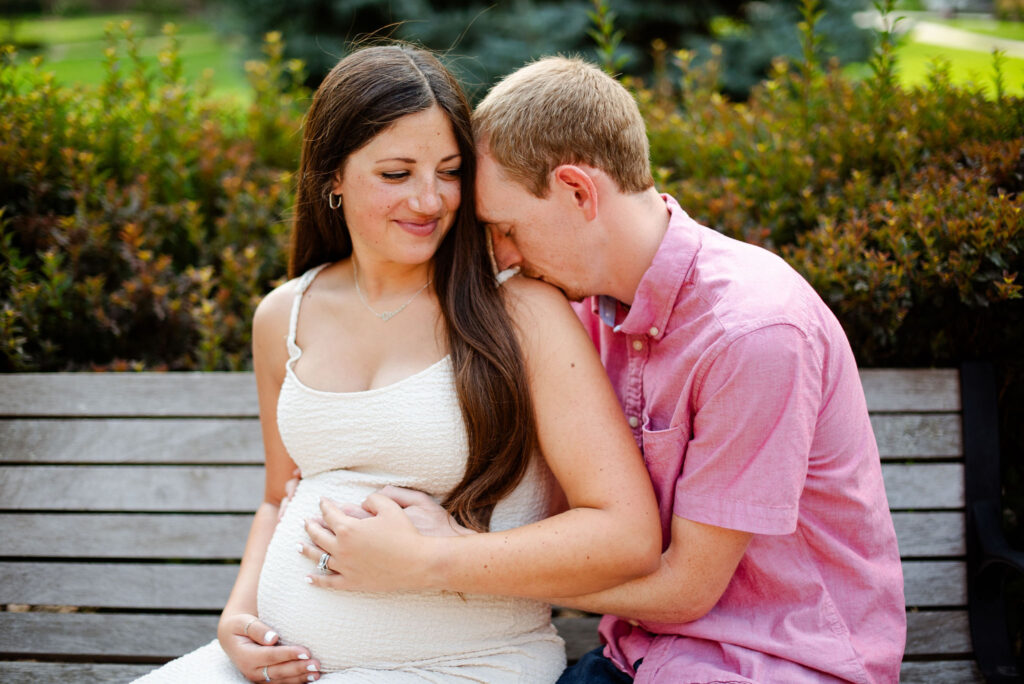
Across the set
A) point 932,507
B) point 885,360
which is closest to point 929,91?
point 885,360

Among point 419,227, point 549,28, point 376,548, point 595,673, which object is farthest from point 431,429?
point 549,28

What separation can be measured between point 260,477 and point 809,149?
236 cm

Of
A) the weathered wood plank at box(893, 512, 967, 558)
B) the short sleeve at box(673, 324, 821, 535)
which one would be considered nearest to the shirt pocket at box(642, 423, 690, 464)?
the short sleeve at box(673, 324, 821, 535)

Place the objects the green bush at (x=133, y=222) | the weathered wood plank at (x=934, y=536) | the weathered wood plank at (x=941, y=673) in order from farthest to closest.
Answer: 1. the green bush at (x=133, y=222)
2. the weathered wood plank at (x=934, y=536)
3. the weathered wood plank at (x=941, y=673)

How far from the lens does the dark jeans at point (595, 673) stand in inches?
82.2

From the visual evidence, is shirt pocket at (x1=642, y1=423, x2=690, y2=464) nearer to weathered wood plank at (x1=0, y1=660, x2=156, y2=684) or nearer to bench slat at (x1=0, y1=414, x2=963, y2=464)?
bench slat at (x1=0, y1=414, x2=963, y2=464)

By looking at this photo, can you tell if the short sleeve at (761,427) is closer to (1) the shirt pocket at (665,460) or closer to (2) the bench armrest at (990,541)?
(1) the shirt pocket at (665,460)

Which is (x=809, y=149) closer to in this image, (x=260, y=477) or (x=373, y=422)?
(x=373, y=422)

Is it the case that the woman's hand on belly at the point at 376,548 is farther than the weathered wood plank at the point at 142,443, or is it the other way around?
the weathered wood plank at the point at 142,443

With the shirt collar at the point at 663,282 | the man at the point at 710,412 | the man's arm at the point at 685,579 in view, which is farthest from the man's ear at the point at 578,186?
the man's arm at the point at 685,579

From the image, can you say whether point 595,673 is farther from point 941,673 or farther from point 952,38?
point 952,38

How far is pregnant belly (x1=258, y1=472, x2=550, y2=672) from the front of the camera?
6.64 ft

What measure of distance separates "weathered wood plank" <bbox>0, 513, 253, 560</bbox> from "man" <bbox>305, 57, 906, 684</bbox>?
965 millimetres

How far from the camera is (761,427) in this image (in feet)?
5.57
